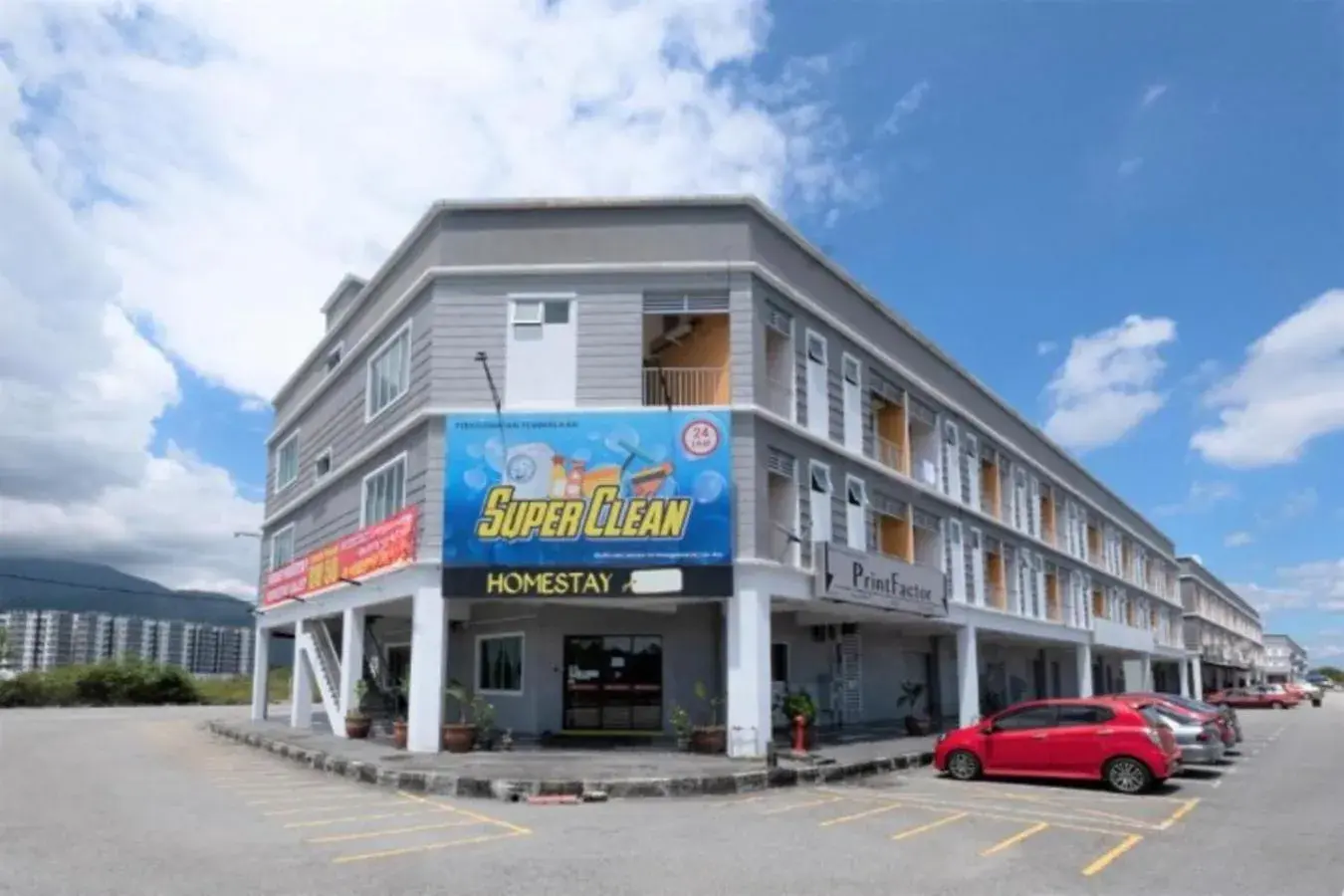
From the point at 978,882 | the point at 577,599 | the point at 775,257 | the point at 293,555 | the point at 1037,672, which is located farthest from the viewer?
the point at 1037,672

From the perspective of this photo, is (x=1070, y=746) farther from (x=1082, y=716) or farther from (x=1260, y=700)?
(x=1260, y=700)

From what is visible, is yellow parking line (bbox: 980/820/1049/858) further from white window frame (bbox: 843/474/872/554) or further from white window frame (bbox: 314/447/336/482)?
white window frame (bbox: 314/447/336/482)

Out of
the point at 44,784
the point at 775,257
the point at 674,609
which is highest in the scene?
the point at 775,257

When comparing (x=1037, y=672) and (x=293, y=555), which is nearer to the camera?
(x=293, y=555)

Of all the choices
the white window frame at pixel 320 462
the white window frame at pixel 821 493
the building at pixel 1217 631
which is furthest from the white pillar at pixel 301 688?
the building at pixel 1217 631

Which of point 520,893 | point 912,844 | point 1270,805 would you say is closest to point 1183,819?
point 1270,805

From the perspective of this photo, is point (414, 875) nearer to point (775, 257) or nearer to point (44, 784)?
point (44, 784)

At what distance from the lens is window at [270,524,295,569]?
31.8 m

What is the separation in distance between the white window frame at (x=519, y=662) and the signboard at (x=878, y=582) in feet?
21.7

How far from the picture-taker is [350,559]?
23.8 m

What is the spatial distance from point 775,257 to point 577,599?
8.13 metres

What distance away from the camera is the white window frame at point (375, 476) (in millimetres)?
21250

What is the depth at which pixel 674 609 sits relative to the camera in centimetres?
2177

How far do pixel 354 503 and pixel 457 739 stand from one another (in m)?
8.22
